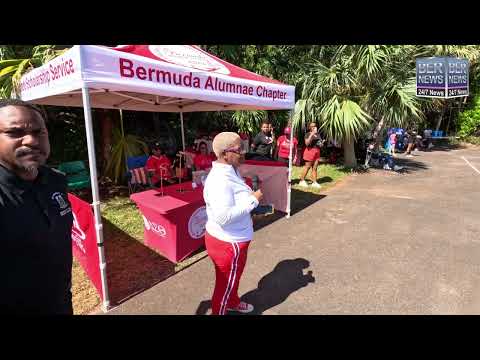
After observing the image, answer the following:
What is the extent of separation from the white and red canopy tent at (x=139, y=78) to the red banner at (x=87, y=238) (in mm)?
174

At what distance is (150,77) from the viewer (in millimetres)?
3070

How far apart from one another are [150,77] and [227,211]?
1.85 meters

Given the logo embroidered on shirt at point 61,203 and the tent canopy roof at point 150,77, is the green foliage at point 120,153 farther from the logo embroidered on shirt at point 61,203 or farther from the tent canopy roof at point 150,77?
the logo embroidered on shirt at point 61,203

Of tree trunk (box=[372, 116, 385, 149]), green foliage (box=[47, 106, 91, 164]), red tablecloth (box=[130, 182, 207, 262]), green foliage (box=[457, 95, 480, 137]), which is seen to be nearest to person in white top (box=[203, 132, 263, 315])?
red tablecloth (box=[130, 182, 207, 262])

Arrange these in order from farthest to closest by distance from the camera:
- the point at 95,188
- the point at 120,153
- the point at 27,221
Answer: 1. the point at 120,153
2. the point at 95,188
3. the point at 27,221

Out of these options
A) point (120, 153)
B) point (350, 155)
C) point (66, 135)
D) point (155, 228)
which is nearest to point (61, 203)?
point (155, 228)

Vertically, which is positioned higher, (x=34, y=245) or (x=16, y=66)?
(x=16, y=66)

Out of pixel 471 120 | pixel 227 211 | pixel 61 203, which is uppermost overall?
pixel 471 120

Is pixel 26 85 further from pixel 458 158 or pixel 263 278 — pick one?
pixel 458 158

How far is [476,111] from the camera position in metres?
21.1

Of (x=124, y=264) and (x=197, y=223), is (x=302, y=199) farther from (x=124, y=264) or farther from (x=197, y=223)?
(x=124, y=264)

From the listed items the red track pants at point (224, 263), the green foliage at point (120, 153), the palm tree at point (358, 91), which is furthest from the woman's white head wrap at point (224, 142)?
the palm tree at point (358, 91)

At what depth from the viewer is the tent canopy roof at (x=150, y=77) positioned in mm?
2617

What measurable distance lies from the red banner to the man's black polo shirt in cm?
148
